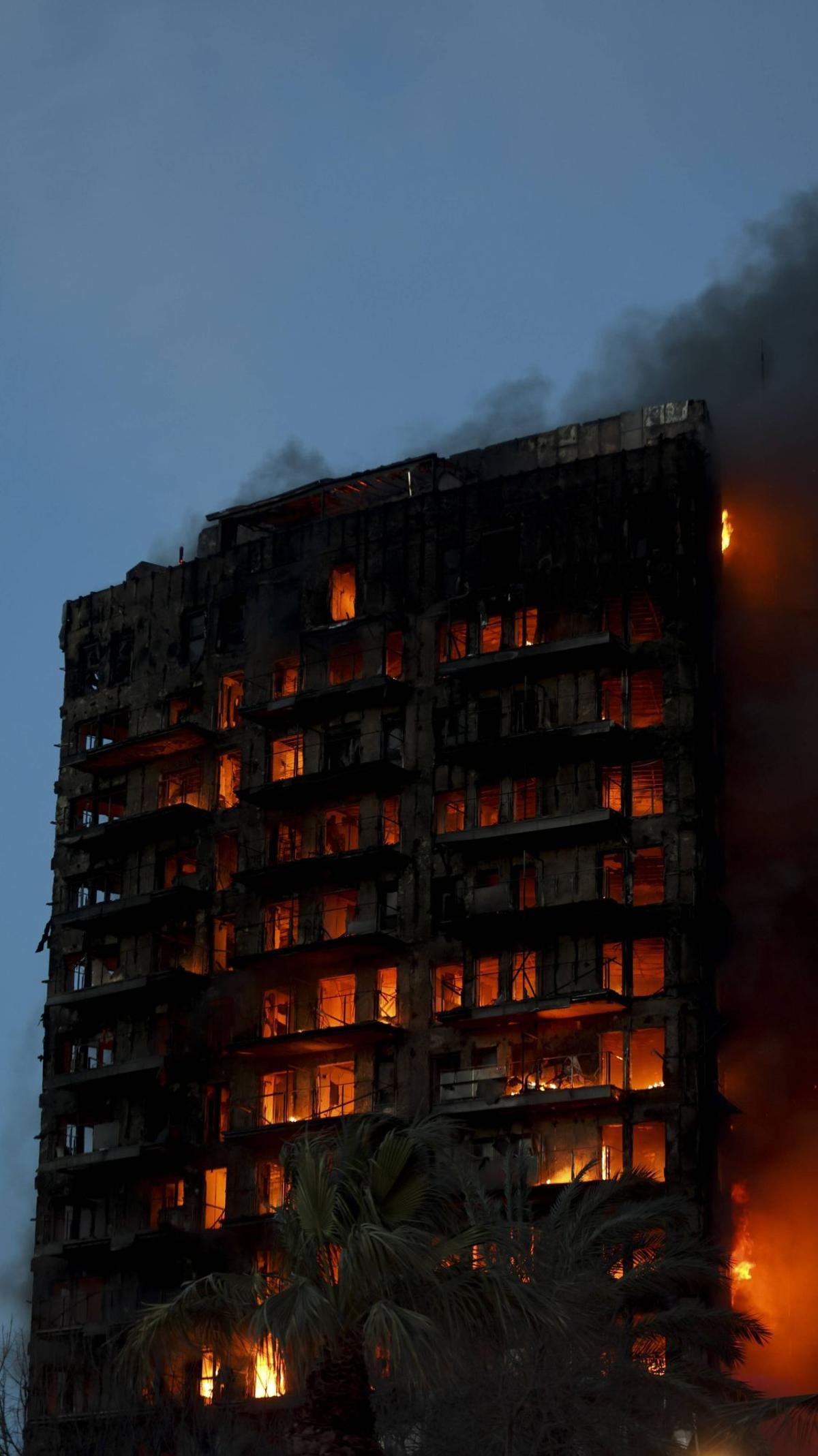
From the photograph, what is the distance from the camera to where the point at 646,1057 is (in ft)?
282

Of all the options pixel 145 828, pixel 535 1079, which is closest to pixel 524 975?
pixel 535 1079

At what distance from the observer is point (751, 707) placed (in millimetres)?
94500

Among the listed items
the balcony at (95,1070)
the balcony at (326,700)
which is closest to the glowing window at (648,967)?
the balcony at (326,700)

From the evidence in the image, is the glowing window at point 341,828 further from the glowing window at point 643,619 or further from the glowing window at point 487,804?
the glowing window at point 643,619

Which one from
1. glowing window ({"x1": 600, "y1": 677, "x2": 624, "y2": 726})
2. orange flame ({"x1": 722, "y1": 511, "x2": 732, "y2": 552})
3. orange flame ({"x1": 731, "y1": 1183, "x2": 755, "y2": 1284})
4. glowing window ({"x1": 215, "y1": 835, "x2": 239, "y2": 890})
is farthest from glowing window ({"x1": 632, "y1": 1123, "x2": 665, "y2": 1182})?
orange flame ({"x1": 722, "y1": 511, "x2": 732, "y2": 552})

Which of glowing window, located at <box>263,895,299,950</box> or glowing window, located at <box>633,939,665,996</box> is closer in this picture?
glowing window, located at <box>633,939,665,996</box>

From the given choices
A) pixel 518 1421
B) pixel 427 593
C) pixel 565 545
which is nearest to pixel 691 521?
pixel 565 545

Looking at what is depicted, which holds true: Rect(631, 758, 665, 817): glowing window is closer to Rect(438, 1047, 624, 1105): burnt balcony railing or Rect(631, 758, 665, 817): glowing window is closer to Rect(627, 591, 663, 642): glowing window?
Rect(627, 591, 663, 642): glowing window

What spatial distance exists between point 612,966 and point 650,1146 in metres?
6.32

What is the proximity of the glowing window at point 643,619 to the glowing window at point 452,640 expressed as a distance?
6.44 metres

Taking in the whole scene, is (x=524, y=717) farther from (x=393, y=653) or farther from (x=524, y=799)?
(x=393, y=653)

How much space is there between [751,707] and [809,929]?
27.9ft

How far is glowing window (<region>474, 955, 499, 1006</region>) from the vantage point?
88.7 meters

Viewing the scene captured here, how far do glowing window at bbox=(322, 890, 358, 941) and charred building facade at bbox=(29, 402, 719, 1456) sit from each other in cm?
16
